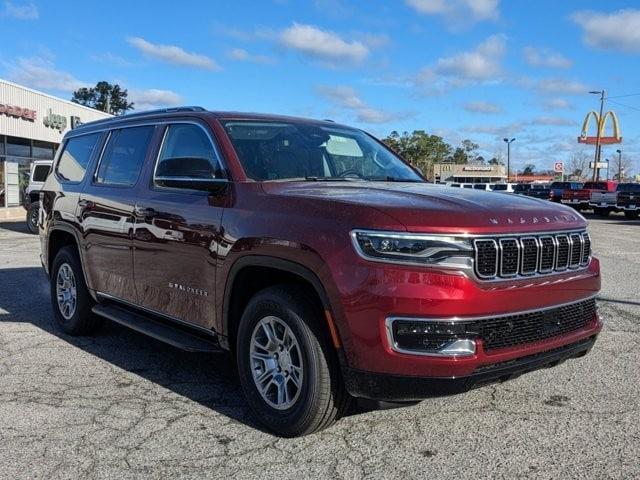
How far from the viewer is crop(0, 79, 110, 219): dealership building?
24.7 m

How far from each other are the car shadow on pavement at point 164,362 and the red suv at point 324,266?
15.4 inches

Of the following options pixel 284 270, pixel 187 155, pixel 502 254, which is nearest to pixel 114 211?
pixel 187 155

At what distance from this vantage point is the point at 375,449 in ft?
11.6

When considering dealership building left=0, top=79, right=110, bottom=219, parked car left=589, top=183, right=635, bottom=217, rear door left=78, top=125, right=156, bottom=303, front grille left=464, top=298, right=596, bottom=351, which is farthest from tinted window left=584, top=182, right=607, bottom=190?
front grille left=464, top=298, right=596, bottom=351

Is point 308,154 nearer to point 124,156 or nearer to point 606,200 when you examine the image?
point 124,156

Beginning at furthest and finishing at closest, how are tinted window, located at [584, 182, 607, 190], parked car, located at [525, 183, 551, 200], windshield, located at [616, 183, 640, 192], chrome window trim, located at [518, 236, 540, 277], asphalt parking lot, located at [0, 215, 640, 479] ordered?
parked car, located at [525, 183, 551, 200] < tinted window, located at [584, 182, 607, 190] < windshield, located at [616, 183, 640, 192] < chrome window trim, located at [518, 236, 540, 277] < asphalt parking lot, located at [0, 215, 640, 479]

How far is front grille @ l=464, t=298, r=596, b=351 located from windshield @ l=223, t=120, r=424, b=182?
5.43 ft

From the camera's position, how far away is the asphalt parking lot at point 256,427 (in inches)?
131

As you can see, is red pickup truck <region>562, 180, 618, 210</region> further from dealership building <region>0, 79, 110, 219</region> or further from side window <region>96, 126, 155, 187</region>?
side window <region>96, 126, 155, 187</region>

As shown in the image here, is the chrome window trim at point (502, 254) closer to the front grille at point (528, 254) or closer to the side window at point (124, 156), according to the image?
the front grille at point (528, 254)

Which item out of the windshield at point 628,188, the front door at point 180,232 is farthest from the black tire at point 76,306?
the windshield at point 628,188

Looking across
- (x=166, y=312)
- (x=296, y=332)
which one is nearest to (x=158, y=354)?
(x=166, y=312)

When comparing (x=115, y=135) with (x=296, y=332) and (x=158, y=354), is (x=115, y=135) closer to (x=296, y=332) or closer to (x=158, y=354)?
(x=158, y=354)

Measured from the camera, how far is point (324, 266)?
334cm
